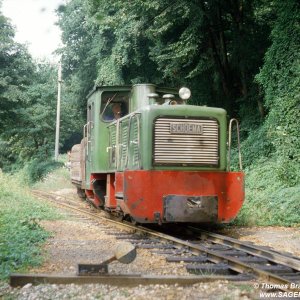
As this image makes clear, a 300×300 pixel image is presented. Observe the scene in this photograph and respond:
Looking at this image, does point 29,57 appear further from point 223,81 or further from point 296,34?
point 296,34

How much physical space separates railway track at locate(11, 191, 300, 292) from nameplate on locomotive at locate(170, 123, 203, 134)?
1.78 metres

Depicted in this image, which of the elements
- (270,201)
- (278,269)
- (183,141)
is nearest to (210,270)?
(278,269)

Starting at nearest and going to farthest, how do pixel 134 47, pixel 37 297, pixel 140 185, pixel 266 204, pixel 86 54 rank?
pixel 37 297, pixel 140 185, pixel 266 204, pixel 134 47, pixel 86 54

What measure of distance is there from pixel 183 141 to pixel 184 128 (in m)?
0.23

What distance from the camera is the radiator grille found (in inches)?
324

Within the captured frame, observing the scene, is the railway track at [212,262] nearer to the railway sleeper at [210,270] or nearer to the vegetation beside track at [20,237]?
the railway sleeper at [210,270]

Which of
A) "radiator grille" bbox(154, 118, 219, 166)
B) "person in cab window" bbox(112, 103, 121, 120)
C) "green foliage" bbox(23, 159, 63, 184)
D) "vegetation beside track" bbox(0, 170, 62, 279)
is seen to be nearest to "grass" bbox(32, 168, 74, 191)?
"green foliage" bbox(23, 159, 63, 184)

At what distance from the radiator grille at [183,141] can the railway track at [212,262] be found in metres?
1.29

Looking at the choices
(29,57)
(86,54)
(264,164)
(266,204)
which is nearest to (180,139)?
(266,204)

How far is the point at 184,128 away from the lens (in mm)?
8289

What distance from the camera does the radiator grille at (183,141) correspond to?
8227mm

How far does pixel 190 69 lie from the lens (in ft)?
61.6

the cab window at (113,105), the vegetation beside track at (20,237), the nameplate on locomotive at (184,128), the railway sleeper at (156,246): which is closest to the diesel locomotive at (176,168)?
the nameplate on locomotive at (184,128)

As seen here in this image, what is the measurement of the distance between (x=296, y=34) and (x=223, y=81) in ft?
15.2
